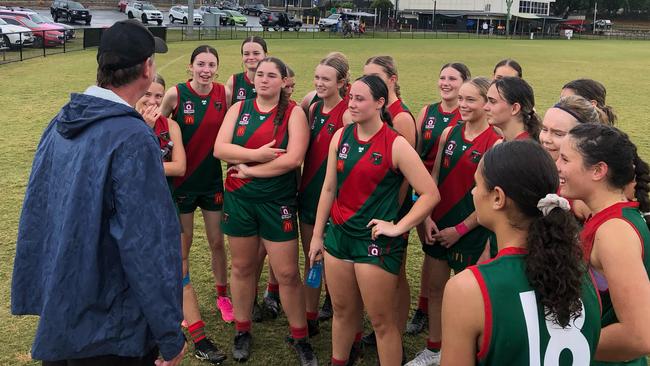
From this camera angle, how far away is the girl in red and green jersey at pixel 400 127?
4.52 m

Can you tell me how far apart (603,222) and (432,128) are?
2800mm

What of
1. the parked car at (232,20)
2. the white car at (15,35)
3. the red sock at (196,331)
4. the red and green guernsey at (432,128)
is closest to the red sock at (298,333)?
the red sock at (196,331)

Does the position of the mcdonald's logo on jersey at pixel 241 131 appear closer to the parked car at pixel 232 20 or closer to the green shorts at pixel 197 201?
the green shorts at pixel 197 201

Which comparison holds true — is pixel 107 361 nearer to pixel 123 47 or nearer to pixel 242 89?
pixel 123 47

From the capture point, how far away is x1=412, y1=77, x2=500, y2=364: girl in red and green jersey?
4230 millimetres

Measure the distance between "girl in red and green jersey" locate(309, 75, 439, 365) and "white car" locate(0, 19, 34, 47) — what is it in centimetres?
2451

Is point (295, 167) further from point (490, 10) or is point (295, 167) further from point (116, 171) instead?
point (490, 10)

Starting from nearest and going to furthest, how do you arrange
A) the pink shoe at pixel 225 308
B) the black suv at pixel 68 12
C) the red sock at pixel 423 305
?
1. the pink shoe at pixel 225 308
2. the red sock at pixel 423 305
3. the black suv at pixel 68 12

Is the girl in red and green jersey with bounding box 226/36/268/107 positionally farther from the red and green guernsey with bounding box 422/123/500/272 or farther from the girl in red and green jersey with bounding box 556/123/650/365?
the girl in red and green jersey with bounding box 556/123/650/365

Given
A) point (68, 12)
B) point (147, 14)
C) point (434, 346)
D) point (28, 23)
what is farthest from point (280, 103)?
Answer: point (147, 14)

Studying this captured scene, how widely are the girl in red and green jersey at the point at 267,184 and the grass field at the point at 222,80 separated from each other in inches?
21.8

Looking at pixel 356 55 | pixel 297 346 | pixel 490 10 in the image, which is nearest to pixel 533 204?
pixel 297 346

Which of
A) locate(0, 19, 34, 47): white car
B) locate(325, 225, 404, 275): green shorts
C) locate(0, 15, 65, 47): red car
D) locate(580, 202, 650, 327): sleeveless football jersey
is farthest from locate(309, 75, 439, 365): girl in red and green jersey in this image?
locate(0, 15, 65, 47): red car

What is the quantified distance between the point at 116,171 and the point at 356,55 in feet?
97.4
